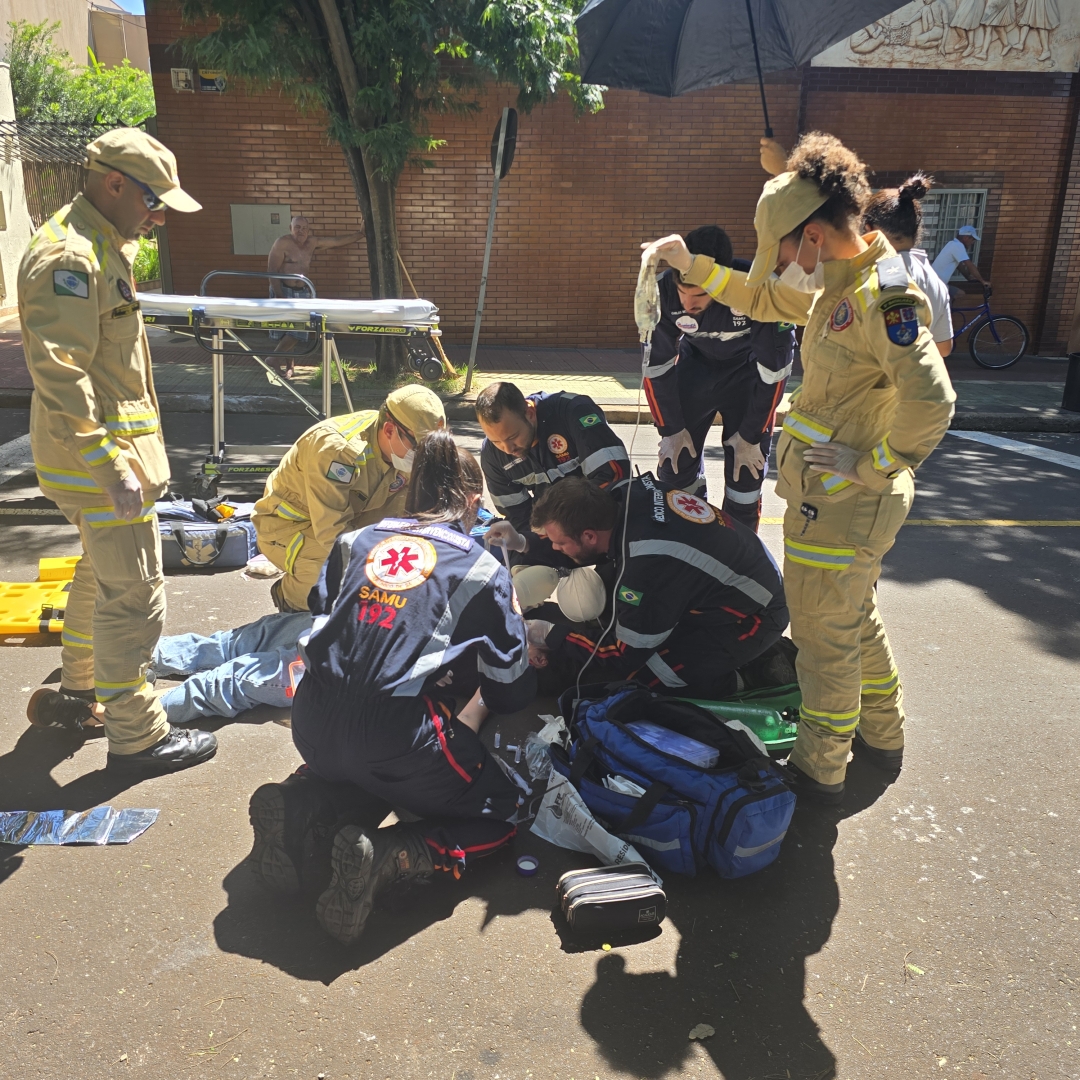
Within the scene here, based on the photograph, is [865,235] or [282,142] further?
[282,142]

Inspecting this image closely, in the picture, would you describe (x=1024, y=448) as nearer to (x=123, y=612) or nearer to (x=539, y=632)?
(x=539, y=632)

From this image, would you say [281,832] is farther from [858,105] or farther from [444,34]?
[858,105]

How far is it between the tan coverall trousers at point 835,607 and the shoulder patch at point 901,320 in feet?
1.67

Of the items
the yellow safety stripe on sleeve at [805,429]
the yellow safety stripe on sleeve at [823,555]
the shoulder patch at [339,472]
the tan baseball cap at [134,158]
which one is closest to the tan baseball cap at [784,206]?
the yellow safety stripe on sleeve at [805,429]

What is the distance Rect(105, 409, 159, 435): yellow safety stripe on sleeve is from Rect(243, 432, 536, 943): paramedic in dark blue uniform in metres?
0.88

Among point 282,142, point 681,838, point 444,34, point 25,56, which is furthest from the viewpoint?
point 25,56

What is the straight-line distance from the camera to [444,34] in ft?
34.1

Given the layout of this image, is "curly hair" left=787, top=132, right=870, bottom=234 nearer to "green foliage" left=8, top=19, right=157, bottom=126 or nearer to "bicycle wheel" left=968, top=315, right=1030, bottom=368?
"bicycle wheel" left=968, top=315, right=1030, bottom=368

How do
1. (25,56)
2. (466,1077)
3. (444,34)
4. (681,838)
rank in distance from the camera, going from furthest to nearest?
(25,56) → (444,34) → (681,838) → (466,1077)

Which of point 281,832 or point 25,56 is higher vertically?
point 25,56

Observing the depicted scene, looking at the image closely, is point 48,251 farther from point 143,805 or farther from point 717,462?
point 717,462

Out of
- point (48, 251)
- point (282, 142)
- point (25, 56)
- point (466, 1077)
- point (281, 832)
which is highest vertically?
point (25, 56)

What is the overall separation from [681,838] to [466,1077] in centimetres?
96

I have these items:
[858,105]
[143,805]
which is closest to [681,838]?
[143,805]
